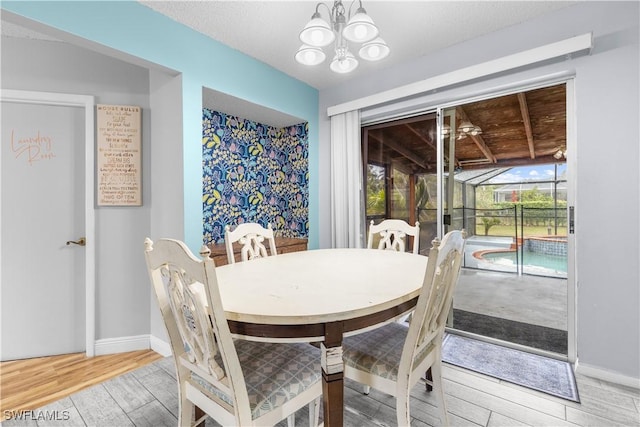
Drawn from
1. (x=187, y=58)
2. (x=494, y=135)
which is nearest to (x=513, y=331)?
(x=494, y=135)

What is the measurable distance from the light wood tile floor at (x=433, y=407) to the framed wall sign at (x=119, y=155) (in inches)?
51.7

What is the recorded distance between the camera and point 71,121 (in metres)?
2.27

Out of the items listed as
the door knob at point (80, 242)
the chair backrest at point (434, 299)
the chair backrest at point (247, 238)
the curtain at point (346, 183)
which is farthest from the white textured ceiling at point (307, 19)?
the chair backrest at point (434, 299)

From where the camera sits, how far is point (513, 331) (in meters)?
2.57

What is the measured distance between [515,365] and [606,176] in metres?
1.39

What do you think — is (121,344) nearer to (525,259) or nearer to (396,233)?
(396,233)

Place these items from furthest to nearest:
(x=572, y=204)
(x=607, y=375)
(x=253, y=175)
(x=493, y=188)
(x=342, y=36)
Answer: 1. (x=253, y=175)
2. (x=493, y=188)
3. (x=572, y=204)
4. (x=607, y=375)
5. (x=342, y=36)

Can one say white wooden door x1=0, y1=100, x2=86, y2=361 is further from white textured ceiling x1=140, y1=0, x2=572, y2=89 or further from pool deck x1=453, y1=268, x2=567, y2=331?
pool deck x1=453, y1=268, x2=567, y2=331

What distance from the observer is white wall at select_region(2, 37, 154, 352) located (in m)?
2.18

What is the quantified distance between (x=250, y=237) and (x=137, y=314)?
1202mm

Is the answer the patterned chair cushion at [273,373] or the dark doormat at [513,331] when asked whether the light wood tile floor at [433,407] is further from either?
the patterned chair cushion at [273,373]

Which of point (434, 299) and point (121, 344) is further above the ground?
point (434, 299)

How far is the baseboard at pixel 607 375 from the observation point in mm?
1816

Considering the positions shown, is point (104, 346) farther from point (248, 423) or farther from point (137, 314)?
point (248, 423)
